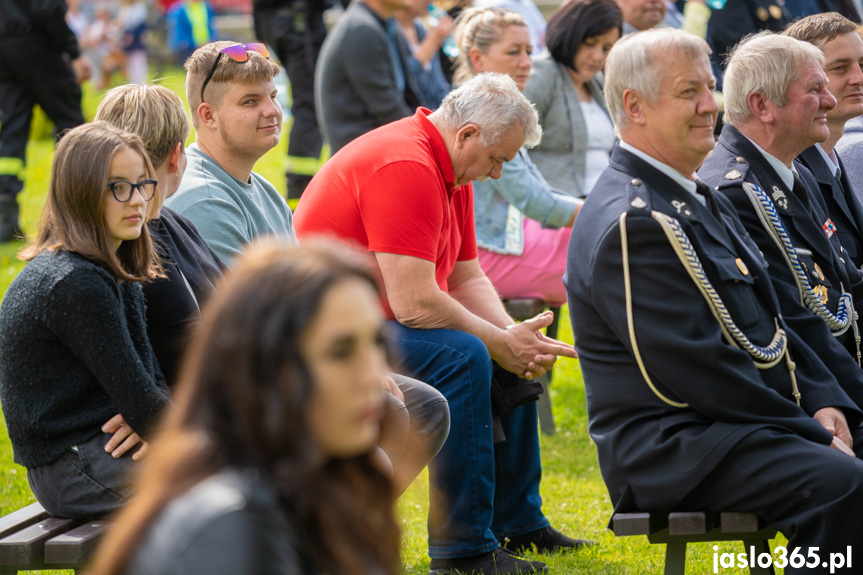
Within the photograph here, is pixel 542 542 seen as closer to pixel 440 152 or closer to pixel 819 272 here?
pixel 819 272

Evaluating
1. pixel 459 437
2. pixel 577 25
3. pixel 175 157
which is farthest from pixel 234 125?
pixel 577 25

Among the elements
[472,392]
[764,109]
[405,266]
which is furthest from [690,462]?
[764,109]

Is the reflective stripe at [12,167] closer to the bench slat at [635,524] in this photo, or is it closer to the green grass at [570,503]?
the green grass at [570,503]

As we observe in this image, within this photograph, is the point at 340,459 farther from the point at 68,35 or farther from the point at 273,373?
the point at 68,35

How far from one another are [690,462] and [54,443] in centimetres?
170

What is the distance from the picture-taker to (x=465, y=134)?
3.79 m

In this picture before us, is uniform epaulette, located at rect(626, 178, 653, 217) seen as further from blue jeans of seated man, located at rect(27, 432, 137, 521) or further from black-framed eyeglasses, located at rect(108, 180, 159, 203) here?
blue jeans of seated man, located at rect(27, 432, 137, 521)

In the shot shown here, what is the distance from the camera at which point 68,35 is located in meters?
8.02

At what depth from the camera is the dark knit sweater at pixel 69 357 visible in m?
2.59

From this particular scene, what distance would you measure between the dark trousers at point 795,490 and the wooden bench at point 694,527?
0.03 metres

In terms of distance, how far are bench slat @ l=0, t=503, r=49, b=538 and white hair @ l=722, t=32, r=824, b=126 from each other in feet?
8.81

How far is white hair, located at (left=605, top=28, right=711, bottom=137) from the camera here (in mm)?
3240

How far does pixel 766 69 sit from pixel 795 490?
163 centimetres

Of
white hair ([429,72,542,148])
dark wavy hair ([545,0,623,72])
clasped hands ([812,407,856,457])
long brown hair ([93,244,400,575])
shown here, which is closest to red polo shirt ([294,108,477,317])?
white hair ([429,72,542,148])
